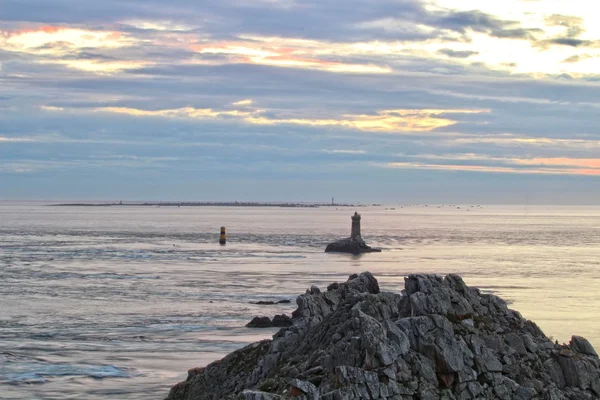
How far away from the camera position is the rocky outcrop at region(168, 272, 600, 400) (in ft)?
47.6

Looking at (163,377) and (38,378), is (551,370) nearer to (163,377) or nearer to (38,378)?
(163,377)

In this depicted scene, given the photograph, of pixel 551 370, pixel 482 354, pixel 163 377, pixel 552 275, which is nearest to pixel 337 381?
pixel 482 354

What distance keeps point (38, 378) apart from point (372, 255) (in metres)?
59.6

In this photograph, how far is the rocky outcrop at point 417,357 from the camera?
14523mm

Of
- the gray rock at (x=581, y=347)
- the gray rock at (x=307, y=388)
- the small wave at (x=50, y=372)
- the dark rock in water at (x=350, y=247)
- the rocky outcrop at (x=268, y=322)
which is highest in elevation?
the gray rock at (x=581, y=347)

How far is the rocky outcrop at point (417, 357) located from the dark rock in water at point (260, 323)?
15.5 meters

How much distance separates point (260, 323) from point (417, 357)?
19802 mm

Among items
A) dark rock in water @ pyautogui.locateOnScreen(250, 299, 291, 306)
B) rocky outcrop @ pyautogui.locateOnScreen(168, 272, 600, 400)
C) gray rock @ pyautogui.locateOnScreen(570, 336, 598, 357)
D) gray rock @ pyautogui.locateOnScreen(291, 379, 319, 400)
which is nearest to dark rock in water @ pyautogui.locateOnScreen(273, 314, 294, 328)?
dark rock in water @ pyautogui.locateOnScreen(250, 299, 291, 306)

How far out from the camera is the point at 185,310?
40.2 meters

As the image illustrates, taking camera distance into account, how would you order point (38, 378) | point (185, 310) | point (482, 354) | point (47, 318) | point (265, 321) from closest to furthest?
1. point (482, 354)
2. point (38, 378)
3. point (265, 321)
4. point (47, 318)
5. point (185, 310)

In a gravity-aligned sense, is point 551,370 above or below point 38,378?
above

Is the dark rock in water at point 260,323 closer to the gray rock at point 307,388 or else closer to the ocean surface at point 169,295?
the ocean surface at point 169,295

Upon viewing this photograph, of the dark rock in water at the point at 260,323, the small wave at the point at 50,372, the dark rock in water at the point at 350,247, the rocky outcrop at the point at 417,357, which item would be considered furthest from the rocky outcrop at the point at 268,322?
the dark rock in water at the point at 350,247

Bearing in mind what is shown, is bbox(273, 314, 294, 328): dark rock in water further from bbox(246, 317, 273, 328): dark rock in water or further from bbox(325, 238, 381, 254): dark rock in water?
bbox(325, 238, 381, 254): dark rock in water
